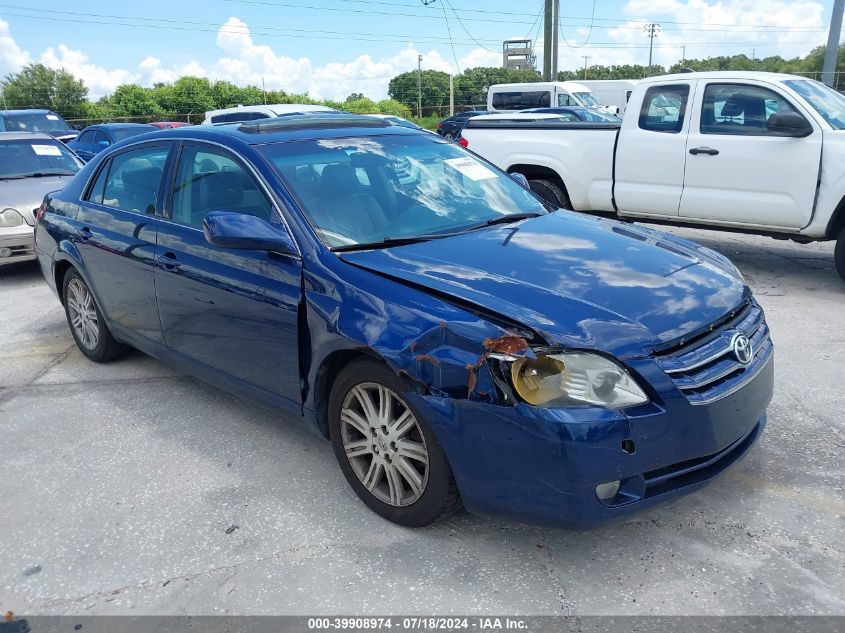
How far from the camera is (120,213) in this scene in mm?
4492

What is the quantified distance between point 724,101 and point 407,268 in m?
5.43

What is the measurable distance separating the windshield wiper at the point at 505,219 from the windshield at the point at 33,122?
15.8m

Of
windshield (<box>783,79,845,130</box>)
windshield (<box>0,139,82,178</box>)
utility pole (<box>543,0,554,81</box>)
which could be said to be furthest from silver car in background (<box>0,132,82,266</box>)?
utility pole (<box>543,0,554,81</box>)

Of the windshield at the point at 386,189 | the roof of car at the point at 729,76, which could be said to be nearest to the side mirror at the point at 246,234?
the windshield at the point at 386,189

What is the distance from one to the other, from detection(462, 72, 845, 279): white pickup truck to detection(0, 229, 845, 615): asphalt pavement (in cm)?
272

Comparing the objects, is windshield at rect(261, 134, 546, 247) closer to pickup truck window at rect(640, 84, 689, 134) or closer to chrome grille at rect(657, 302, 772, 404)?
chrome grille at rect(657, 302, 772, 404)

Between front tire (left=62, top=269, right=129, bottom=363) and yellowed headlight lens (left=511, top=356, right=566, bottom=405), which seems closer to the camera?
yellowed headlight lens (left=511, top=356, right=566, bottom=405)

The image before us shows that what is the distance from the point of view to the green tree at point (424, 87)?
231ft

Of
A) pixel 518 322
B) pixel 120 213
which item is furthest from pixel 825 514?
pixel 120 213

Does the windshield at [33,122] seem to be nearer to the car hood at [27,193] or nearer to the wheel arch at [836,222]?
the car hood at [27,193]

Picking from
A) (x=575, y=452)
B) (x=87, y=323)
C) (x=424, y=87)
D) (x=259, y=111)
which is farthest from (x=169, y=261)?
(x=424, y=87)

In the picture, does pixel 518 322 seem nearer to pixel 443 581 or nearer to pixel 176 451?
pixel 443 581

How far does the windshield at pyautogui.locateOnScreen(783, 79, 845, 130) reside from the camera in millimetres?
6547

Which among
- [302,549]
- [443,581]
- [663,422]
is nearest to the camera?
[663,422]
